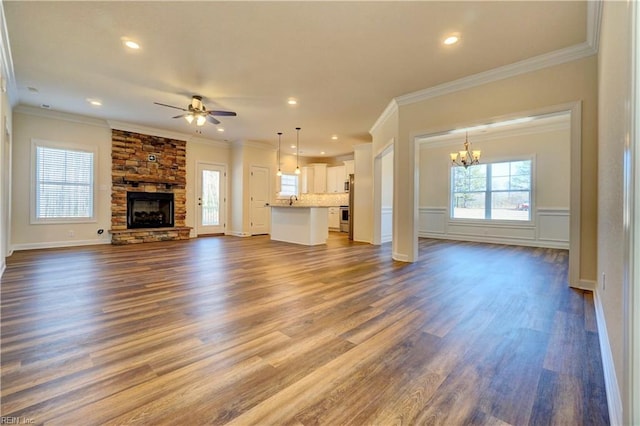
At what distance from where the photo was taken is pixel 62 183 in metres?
6.27

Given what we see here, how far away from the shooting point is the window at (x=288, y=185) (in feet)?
33.6

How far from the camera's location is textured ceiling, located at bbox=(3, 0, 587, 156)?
2.76 metres

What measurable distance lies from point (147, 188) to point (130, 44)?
4.89 metres

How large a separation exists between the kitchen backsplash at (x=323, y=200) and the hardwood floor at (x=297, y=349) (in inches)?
260

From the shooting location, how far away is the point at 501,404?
56.4 inches

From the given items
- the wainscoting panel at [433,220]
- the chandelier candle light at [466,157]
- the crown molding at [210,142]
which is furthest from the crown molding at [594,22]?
the crown molding at [210,142]

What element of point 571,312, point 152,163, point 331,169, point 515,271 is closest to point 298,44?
point 571,312

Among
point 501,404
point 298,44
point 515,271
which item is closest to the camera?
point 501,404

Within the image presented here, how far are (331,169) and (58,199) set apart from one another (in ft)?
25.2

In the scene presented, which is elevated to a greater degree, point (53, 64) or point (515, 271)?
point (53, 64)

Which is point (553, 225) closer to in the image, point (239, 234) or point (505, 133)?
point (505, 133)

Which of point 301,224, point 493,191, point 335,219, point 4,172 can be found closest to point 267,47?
point 301,224

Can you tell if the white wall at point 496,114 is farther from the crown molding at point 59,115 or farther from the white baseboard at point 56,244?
the white baseboard at point 56,244

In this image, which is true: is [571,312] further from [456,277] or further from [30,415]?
[30,415]
